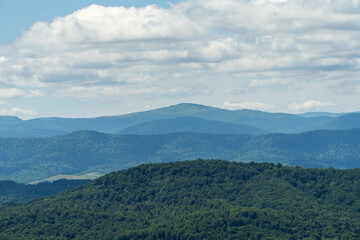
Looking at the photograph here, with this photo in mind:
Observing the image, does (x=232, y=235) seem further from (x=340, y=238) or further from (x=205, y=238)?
(x=340, y=238)

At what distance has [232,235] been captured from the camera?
650 feet

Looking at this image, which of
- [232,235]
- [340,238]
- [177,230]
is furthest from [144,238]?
[340,238]

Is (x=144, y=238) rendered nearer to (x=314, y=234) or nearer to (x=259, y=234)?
(x=259, y=234)

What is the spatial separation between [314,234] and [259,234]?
18.8 m

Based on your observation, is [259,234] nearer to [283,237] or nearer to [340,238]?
[283,237]

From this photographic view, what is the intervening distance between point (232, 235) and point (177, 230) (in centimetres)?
1860

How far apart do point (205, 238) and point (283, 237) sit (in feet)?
87.3

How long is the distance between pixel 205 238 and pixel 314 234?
1467 inches

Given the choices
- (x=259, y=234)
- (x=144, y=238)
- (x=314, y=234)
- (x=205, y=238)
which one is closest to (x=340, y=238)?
(x=314, y=234)

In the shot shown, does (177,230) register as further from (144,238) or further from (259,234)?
(259,234)

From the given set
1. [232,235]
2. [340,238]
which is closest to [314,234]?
[340,238]

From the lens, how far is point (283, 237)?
654ft

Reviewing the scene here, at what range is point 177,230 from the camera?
200 m

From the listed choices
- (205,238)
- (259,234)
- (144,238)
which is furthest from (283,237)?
(144,238)
